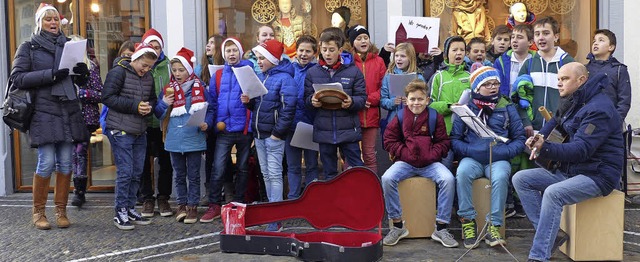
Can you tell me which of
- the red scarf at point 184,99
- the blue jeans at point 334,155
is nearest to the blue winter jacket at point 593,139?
the blue jeans at point 334,155

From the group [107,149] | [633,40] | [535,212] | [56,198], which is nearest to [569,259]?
[535,212]

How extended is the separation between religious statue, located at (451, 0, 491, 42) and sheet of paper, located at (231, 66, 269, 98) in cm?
309

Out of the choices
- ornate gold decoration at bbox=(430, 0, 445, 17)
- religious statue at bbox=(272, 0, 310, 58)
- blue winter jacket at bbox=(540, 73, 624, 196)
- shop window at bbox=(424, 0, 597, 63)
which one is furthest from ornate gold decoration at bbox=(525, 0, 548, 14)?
blue winter jacket at bbox=(540, 73, 624, 196)

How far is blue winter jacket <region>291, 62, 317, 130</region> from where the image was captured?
7.41m

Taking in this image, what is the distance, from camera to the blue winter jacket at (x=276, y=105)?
712cm

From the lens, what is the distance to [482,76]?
659cm

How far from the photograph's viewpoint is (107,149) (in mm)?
9602

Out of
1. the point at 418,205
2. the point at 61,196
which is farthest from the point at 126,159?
the point at 418,205

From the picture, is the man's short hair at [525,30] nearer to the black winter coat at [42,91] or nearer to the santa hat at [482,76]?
the santa hat at [482,76]

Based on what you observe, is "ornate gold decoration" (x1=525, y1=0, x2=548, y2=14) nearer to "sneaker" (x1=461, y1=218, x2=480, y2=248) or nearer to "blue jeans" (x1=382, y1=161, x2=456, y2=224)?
"blue jeans" (x1=382, y1=161, x2=456, y2=224)

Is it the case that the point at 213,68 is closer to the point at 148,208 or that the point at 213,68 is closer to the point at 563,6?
the point at 148,208

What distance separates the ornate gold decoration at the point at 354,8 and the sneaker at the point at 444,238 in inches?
135

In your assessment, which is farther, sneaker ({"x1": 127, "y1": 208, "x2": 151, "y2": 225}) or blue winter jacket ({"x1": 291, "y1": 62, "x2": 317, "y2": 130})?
sneaker ({"x1": 127, "y1": 208, "x2": 151, "y2": 225})

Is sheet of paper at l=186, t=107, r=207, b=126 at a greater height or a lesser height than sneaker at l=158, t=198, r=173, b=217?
Result: greater
